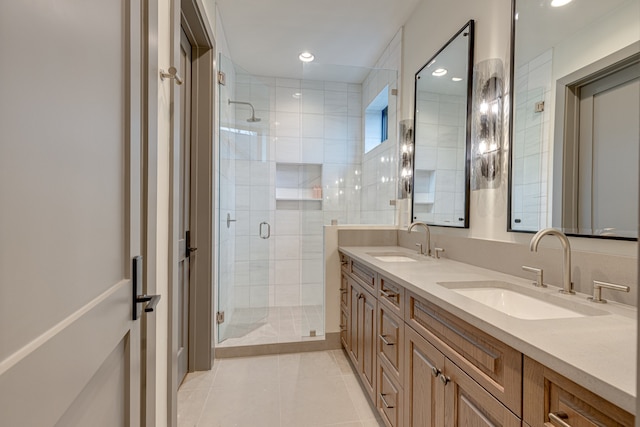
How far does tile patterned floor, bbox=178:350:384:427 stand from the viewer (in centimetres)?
171

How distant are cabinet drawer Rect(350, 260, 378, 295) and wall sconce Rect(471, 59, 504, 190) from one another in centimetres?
78

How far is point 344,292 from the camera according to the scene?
2471 millimetres

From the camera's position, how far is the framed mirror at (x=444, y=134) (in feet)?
5.99

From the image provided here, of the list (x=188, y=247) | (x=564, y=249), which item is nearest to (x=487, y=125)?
(x=564, y=249)

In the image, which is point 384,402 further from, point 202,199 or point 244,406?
point 202,199

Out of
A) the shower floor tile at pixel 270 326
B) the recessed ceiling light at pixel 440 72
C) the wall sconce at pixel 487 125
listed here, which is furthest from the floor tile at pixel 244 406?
the recessed ceiling light at pixel 440 72

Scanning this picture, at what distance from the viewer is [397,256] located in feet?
7.51

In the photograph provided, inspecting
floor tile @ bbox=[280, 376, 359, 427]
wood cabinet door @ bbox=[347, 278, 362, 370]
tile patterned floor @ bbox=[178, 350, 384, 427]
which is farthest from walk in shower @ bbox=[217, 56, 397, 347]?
floor tile @ bbox=[280, 376, 359, 427]

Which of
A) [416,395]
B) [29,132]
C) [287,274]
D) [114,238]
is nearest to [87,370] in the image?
[114,238]

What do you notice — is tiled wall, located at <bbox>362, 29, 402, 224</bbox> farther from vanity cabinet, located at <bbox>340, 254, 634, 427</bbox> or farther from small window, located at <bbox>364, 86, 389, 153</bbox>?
vanity cabinet, located at <bbox>340, 254, 634, 427</bbox>

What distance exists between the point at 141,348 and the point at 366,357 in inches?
53.6

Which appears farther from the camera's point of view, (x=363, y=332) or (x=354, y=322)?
(x=354, y=322)

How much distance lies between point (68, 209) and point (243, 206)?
257cm

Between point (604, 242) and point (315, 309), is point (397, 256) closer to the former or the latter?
point (315, 309)
